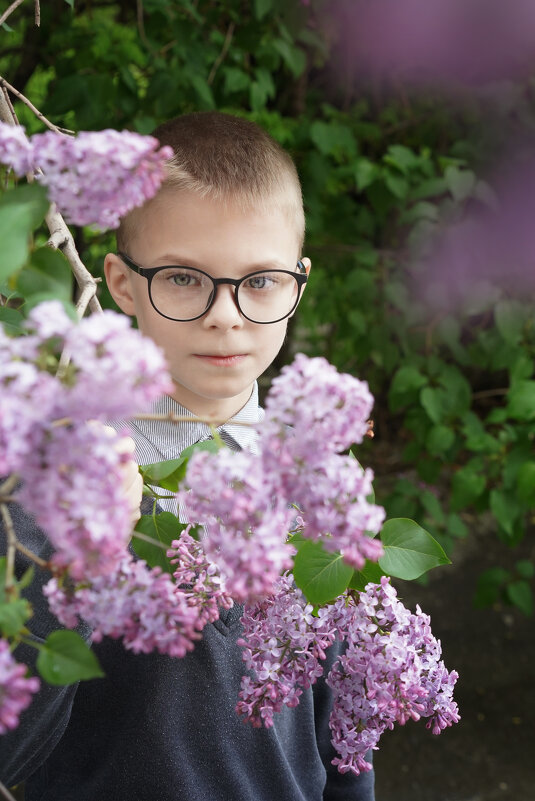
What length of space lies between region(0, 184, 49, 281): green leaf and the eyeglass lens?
0.42 m

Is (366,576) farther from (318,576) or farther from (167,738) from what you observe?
(167,738)

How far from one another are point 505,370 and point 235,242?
276 cm

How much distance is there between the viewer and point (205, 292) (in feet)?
2.86

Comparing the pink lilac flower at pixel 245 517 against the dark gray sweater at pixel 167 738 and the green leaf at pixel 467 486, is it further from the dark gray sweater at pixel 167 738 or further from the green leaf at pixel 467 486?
the green leaf at pixel 467 486

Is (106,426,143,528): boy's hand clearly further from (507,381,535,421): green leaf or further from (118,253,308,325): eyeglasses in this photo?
(507,381,535,421): green leaf

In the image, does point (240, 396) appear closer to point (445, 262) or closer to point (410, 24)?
point (445, 262)

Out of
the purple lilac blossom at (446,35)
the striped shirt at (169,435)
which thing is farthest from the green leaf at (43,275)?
the purple lilac blossom at (446,35)

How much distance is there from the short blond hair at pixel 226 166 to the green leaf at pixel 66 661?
0.57m

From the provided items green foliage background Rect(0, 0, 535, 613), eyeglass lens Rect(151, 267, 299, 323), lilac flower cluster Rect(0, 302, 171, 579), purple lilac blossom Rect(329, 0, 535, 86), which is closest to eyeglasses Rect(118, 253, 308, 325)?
eyeglass lens Rect(151, 267, 299, 323)

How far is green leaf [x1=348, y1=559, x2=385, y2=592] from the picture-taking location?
0.69m

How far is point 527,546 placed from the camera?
3.22 metres

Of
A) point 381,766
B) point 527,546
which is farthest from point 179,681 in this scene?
point 527,546

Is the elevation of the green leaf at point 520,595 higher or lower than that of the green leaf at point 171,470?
lower

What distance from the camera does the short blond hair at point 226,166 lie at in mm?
920
